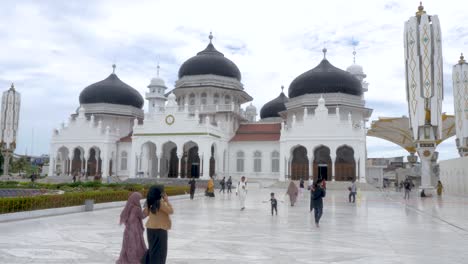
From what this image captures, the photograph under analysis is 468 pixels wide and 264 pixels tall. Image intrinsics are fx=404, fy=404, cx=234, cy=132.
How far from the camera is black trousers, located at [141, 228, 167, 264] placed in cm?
547

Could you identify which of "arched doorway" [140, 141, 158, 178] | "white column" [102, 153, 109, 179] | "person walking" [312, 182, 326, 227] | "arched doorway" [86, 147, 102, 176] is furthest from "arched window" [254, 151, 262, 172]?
"person walking" [312, 182, 326, 227]

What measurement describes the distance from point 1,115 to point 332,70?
3551 cm

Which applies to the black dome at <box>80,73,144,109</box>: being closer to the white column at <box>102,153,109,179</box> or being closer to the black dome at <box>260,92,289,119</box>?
the white column at <box>102,153,109,179</box>

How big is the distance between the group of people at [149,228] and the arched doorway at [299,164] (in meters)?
34.1

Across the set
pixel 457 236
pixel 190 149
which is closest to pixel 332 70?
pixel 190 149

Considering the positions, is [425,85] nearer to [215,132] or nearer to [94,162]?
[215,132]

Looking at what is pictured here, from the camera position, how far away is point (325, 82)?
41.0 meters

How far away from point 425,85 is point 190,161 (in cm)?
2404

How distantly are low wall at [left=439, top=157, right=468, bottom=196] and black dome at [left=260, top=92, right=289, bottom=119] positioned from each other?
21648 millimetres

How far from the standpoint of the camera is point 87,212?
14.6 metres

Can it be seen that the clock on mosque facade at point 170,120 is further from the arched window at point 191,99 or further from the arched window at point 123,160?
the arched window at point 123,160

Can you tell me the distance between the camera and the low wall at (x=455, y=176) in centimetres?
3089

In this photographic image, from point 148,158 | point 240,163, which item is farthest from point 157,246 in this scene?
point 148,158

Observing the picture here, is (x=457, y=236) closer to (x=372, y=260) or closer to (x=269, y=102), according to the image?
(x=372, y=260)
